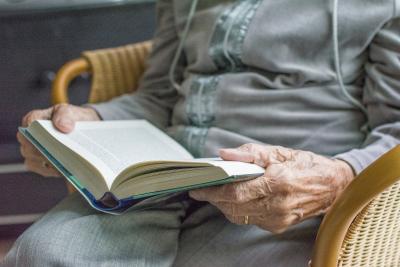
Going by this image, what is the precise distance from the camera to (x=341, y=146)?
37.2 inches

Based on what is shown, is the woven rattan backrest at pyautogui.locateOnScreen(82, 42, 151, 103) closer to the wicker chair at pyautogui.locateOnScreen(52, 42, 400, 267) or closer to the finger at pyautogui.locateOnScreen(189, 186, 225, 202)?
the finger at pyautogui.locateOnScreen(189, 186, 225, 202)

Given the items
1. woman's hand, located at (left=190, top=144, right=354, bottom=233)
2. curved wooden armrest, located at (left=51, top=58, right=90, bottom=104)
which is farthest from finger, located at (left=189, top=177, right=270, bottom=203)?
curved wooden armrest, located at (left=51, top=58, right=90, bottom=104)

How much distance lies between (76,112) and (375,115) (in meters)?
0.50

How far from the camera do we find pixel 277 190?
2.40 ft

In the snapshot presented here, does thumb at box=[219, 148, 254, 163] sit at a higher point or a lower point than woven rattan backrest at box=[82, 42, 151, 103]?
higher

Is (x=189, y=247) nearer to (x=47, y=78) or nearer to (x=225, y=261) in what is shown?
(x=225, y=261)

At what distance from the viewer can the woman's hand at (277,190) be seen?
0.73 m

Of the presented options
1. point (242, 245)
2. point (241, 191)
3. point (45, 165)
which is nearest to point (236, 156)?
point (241, 191)

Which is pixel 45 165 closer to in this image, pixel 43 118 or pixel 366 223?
pixel 43 118

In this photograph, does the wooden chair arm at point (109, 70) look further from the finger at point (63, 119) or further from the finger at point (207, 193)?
the finger at point (207, 193)

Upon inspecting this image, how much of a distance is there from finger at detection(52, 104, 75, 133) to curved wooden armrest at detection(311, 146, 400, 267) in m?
0.43

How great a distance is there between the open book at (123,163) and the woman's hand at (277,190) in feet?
0.07

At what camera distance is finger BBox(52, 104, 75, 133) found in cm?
93

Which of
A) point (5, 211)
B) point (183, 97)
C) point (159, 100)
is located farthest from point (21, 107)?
point (183, 97)
